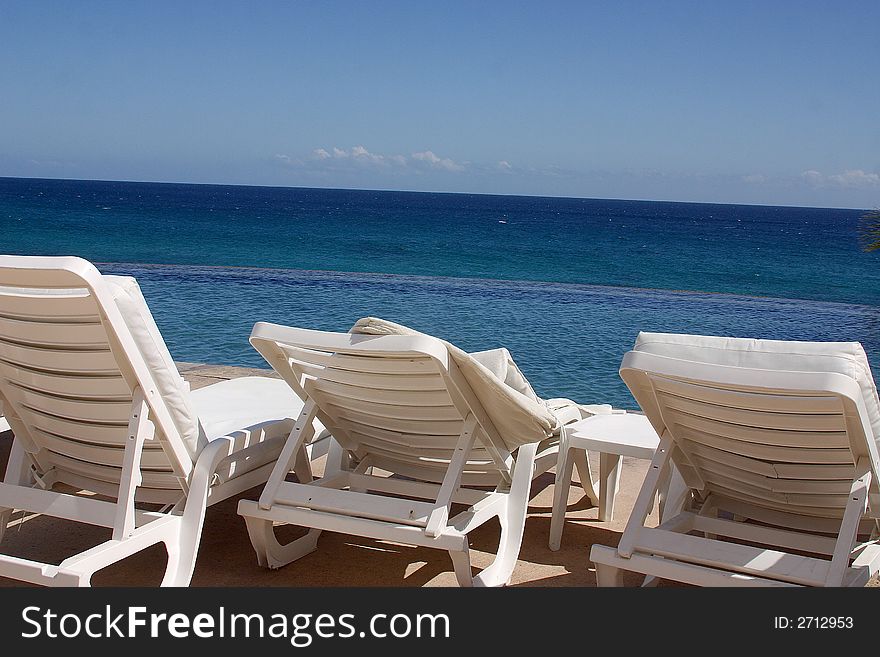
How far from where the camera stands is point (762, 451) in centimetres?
284

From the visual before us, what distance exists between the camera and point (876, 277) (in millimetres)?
33094

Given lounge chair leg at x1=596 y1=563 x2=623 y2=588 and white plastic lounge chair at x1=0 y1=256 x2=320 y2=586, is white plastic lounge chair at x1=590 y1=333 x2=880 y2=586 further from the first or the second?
white plastic lounge chair at x1=0 y1=256 x2=320 y2=586

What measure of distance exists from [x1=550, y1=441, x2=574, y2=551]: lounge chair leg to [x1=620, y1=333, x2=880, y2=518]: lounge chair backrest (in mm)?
643

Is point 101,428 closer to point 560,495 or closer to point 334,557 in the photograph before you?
point 334,557

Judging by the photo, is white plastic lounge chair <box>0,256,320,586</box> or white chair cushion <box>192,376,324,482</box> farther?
white chair cushion <box>192,376,324,482</box>

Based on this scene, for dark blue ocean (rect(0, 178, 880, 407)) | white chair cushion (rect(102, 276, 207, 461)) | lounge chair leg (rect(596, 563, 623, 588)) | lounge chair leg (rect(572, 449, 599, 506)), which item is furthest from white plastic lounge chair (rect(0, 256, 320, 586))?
dark blue ocean (rect(0, 178, 880, 407))

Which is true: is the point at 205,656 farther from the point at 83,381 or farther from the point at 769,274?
the point at 769,274

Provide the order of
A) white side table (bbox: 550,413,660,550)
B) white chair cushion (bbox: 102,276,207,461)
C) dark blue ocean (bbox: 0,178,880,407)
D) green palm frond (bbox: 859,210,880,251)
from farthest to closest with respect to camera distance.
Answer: dark blue ocean (bbox: 0,178,880,407) < green palm frond (bbox: 859,210,880,251) < white side table (bbox: 550,413,660,550) < white chair cushion (bbox: 102,276,207,461)

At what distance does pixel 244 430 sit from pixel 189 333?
31.0 ft

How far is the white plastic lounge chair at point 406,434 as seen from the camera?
294 cm

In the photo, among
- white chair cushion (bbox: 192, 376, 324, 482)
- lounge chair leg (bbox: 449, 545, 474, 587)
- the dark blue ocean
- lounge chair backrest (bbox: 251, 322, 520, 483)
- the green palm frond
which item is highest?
the green palm frond

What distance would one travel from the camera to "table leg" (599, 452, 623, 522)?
3.94 metres

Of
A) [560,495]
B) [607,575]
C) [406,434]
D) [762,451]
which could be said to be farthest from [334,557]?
[762,451]

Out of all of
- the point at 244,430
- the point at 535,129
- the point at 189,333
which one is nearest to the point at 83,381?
the point at 244,430
